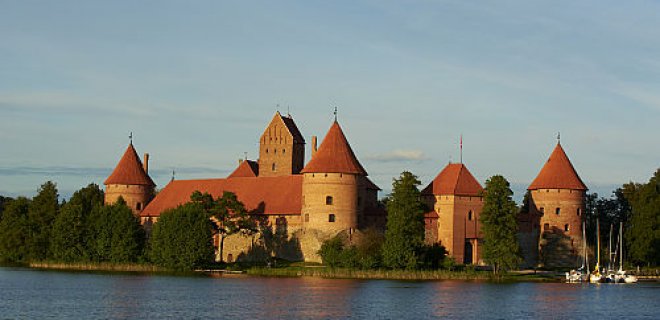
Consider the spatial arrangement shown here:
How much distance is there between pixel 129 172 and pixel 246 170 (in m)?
9.08

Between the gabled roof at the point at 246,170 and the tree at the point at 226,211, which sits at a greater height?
the gabled roof at the point at 246,170

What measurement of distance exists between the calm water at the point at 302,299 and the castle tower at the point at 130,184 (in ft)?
60.1

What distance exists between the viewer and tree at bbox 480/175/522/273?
184 ft

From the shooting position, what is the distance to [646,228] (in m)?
65.5

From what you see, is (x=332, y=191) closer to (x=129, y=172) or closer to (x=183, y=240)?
(x=183, y=240)

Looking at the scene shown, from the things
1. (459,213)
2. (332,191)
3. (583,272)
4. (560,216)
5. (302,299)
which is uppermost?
(332,191)

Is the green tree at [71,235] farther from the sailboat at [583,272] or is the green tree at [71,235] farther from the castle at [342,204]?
the sailboat at [583,272]

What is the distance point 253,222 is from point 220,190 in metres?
6.46

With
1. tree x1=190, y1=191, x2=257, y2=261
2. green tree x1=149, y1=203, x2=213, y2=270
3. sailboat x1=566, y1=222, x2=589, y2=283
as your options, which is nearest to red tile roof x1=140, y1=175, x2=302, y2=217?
tree x1=190, y1=191, x2=257, y2=261

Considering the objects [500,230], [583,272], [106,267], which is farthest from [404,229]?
[106,267]

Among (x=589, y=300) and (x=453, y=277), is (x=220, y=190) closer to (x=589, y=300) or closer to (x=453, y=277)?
(x=453, y=277)

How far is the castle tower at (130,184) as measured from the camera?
75.4 meters

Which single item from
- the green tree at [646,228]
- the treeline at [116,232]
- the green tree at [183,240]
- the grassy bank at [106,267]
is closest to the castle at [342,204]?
the treeline at [116,232]

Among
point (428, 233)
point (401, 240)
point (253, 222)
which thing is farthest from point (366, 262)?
point (253, 222)
